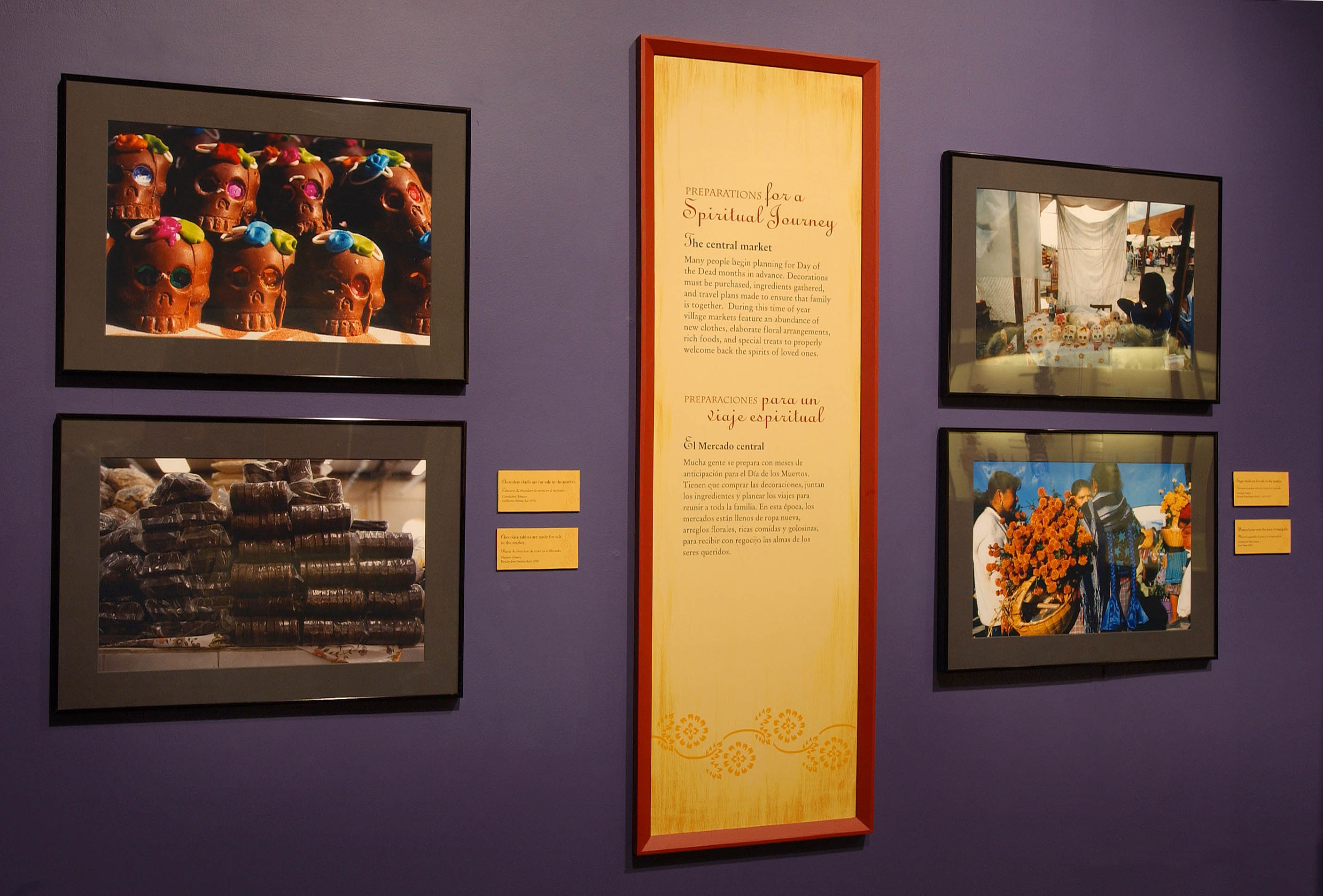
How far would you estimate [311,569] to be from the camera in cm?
143

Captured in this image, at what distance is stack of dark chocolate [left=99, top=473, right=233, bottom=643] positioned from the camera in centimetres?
137

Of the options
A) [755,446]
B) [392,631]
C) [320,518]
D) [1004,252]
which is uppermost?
[1004,252]

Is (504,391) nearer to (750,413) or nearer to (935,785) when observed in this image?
(750,413)

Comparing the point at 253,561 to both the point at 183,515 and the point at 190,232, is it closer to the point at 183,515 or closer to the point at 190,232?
the point at 183,515

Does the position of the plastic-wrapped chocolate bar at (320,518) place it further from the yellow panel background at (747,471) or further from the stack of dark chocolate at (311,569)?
the yellow panel background at (747,471)

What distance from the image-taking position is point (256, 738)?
142 centimetres

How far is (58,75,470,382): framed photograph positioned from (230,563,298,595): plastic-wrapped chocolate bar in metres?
0.35

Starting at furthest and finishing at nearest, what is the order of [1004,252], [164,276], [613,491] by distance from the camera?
[1004,252], [613,491], [164,276]

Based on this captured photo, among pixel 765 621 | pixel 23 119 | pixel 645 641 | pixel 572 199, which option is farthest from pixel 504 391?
pixel 23 119

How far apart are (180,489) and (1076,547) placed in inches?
69.6

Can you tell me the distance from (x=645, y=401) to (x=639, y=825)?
815 millimetres

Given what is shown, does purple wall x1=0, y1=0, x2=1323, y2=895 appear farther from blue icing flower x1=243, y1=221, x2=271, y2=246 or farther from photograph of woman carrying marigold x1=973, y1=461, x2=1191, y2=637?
blue icing flower x1=243, y1=221, x2=271, y2=246

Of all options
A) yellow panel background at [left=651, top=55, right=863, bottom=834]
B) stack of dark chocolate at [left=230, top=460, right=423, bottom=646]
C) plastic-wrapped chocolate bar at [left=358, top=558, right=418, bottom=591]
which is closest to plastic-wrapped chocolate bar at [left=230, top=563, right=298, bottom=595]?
stack of dark chocolate at [left=230, top=460, right=423, bottom=646]

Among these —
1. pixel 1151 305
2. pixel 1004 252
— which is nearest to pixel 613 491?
pixel 1004 252
